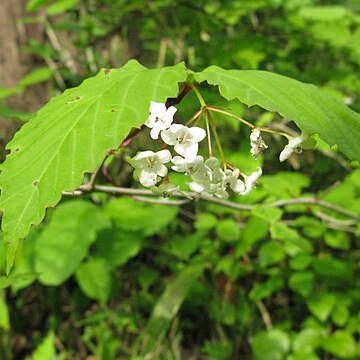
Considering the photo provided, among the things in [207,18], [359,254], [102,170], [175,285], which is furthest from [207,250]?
[102,170]

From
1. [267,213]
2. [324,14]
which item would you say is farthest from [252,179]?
[324,14]

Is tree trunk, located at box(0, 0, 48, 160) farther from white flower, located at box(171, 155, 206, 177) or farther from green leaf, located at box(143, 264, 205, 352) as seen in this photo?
white flower, located at box(171, 155, 206, 177)

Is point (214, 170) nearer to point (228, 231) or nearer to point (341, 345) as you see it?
point (228, 231)

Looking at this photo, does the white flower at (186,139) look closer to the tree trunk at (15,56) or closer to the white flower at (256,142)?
the white flower at (256,142)

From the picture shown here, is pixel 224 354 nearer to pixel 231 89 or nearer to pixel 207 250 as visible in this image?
pixel 207 250

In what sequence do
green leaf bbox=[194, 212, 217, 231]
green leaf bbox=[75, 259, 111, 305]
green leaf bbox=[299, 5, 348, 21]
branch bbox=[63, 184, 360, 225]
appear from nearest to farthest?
branch bbox=[63, 184, 360, 225], green leaf bbox=[194, 212, 217, 231], green leaf bbox=[75, 259, 111, 305], green leaf bbox=[299, 5, 348, 21]

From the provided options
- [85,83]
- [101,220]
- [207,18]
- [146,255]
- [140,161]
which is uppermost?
[85,83]

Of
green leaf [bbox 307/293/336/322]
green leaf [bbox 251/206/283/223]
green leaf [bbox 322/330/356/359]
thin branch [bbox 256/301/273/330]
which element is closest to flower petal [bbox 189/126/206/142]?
green leaf [bbox 251/206/283/223]

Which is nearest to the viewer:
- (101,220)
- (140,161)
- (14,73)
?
(140,161)
